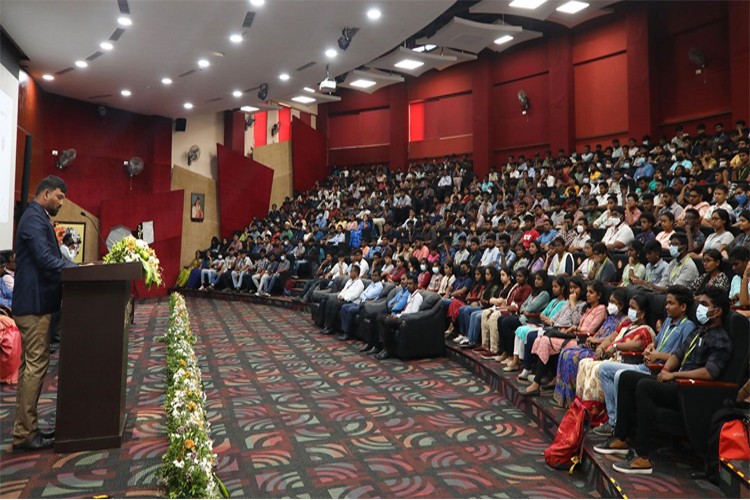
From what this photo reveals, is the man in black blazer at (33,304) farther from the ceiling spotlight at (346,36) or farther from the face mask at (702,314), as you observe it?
the ceiling spotlight at (346,36)

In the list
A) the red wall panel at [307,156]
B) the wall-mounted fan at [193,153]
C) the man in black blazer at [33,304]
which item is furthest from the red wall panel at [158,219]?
the man in black blazer at [33,304]

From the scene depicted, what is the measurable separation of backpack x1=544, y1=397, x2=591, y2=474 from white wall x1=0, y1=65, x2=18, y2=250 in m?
7.05

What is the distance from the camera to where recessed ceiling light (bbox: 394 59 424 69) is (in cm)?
1119

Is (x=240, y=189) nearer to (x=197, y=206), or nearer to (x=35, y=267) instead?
(x=197, y=206)

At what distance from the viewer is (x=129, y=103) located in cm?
1146

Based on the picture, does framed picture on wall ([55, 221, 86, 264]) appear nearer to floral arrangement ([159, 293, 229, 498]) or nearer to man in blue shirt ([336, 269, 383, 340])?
man in blue shirt ([336, 269, 383, 340])

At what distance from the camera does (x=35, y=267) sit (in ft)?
8.93

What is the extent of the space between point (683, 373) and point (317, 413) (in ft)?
7.67

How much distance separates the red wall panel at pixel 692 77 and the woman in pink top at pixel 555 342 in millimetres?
8513

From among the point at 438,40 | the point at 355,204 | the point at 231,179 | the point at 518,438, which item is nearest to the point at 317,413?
the point at 518,438

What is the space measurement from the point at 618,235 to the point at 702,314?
3237 millimetres

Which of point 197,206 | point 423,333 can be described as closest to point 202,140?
point 197,206

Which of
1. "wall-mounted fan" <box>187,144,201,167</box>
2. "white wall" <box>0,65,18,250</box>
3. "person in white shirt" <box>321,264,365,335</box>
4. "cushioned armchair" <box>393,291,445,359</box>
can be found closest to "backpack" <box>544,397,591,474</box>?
"cushioned armchair" <box>393,291,445,359</box>

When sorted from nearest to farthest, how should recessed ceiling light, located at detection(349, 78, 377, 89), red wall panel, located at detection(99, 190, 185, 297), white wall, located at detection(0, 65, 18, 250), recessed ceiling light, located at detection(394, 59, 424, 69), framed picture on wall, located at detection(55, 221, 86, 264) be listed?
1. white wall, located at detection(0, 65, 18, 250)
2. framed picture on wall, located at detection(55, 221, 86, 264)
3. recessed ceiling light, located at detection(394, 59, 424, 69)
4. red wall panel, located at detection(99, 190, 185, 297)
5. recessed ceiling light, located at detection(349, 78, 377, 89)
